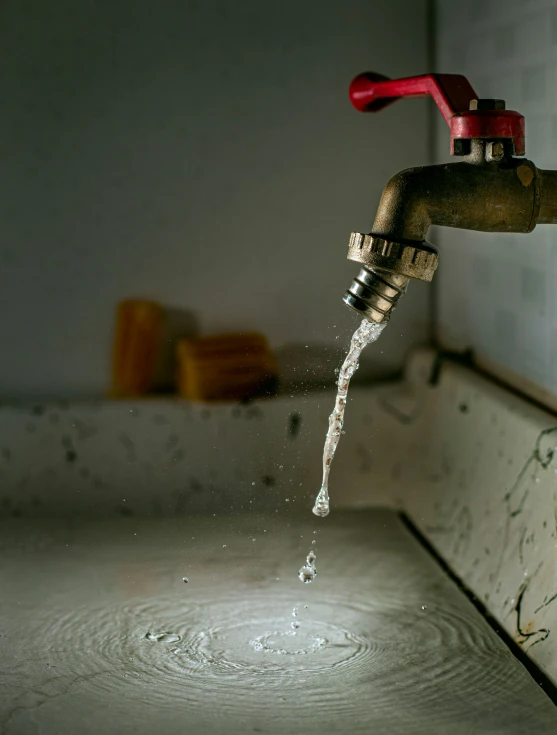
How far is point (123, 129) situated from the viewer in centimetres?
131

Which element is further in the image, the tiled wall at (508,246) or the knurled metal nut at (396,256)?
the tiled wall at (508,246)

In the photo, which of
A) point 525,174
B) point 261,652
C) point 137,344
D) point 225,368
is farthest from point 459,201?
point 137,344

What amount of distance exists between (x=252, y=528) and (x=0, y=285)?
1.73ft

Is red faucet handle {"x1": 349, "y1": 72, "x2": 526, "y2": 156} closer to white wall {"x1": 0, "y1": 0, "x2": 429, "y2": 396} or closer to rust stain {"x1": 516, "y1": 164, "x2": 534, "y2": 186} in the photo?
rust stain {"x1": 516, "y1": 164, "x2": 534, "y2": 186}

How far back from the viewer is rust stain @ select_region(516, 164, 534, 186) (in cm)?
68

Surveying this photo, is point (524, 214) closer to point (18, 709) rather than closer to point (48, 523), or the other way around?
point (18, 709)

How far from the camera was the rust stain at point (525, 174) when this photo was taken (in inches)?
26.8

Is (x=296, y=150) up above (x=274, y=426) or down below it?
above

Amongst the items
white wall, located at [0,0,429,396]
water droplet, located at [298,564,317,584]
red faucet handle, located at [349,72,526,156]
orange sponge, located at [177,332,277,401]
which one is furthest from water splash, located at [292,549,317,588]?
red faucet handle, located at [349,72,526,156]

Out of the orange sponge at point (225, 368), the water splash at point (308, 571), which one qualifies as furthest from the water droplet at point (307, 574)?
the orange sponge at point (225, 368)

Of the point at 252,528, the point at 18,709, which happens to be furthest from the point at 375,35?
the point at 18,709

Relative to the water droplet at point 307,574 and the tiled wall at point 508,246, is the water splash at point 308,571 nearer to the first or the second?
the water droplet at point 307,574

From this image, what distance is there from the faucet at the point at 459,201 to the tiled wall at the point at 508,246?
28 cm

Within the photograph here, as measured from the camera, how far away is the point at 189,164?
4.33ft
